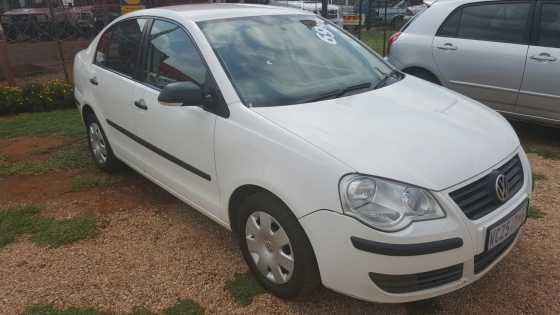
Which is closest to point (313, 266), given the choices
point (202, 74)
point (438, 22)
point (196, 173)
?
point (196, 173)

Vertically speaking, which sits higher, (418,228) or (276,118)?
(276,118)

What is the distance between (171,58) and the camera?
10.9 ft

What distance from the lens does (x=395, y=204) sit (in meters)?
2.15

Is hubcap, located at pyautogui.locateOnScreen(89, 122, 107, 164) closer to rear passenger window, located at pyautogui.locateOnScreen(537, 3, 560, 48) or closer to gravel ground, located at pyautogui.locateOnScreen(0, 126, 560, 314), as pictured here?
gravel ground, located at pyautogui.locateOnScreen(0, 126, 560, 314)

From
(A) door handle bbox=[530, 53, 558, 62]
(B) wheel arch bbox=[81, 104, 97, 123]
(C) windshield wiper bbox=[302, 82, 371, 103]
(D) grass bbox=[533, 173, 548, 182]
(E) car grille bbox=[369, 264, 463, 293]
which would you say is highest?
(C) windshield wiper bbox=[302, 82, 371, 103]

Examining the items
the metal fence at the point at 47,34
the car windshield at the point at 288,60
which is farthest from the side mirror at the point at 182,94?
the metal fence at the point at 47,34

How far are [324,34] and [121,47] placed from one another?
174 centimetres

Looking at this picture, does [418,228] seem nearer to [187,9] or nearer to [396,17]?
[187,9]

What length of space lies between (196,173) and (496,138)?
1798 millimetres

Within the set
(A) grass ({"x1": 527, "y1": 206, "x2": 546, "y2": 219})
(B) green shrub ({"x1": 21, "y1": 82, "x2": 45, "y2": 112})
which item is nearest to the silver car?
(A) grass ({"x1": 527, "y1": 206, "x2": 546, "y2": 219})

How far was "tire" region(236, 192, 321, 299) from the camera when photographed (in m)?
2.37

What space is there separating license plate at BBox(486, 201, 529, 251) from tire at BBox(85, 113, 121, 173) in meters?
3.31

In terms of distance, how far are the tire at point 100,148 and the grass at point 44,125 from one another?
148cm

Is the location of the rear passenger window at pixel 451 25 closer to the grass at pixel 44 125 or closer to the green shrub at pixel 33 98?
the grass at pixel 44 125
